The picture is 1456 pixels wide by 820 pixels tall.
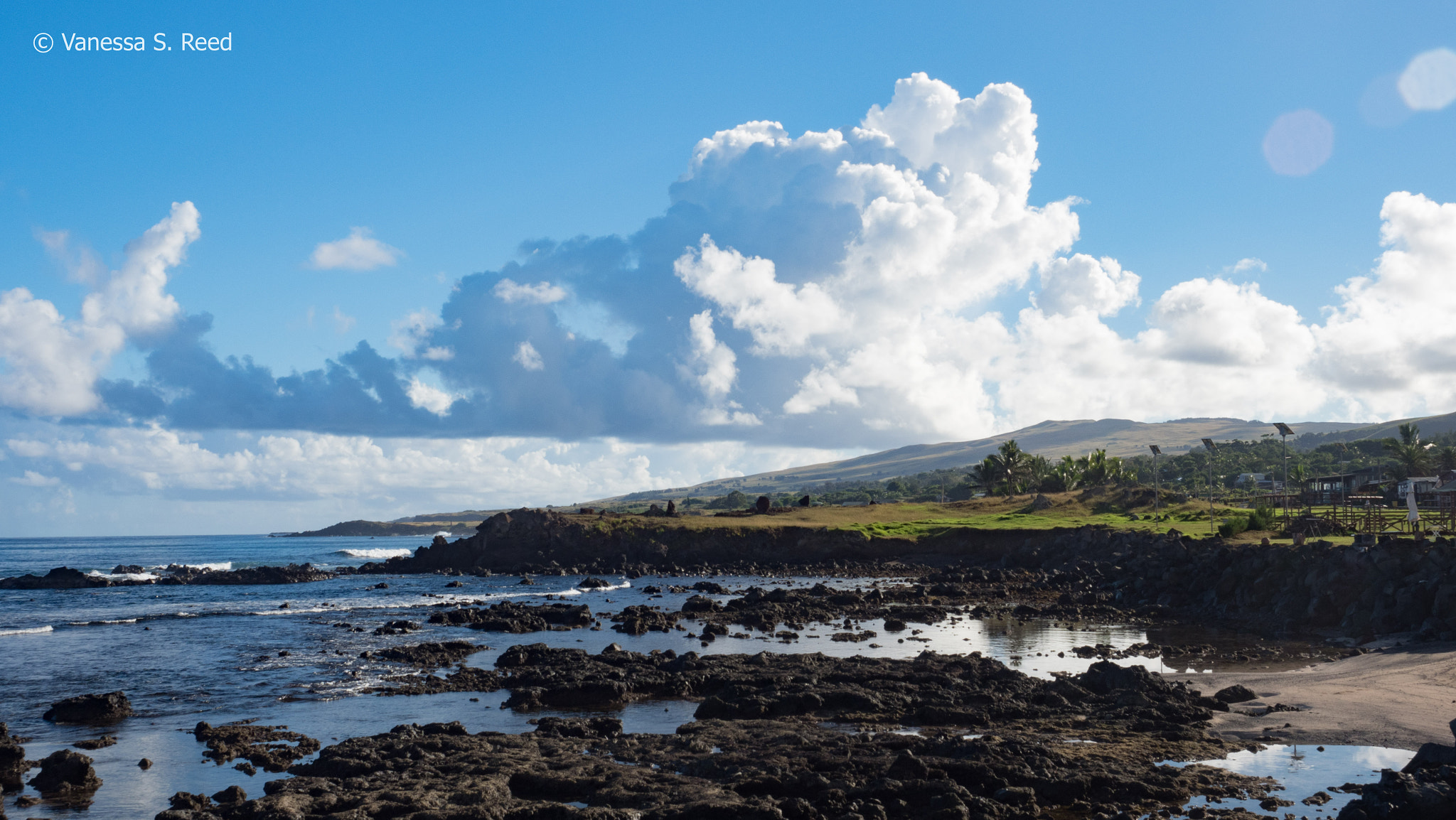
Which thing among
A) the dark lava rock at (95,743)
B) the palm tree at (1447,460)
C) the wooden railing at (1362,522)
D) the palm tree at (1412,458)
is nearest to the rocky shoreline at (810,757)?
the dark lava rock at (95,743)

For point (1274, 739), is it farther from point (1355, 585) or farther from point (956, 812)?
point (1355, 585)

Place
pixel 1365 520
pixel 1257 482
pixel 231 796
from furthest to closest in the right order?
pixel 1257 482 → pixel 1365 520 → pixel 231 796

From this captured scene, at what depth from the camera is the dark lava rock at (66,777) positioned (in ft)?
62.9

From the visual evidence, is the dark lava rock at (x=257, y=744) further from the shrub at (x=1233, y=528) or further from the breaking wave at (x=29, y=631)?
the shrub at (x=1233, y=528)

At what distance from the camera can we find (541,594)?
6894 centimetres

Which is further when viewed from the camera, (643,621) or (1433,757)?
(643,621)

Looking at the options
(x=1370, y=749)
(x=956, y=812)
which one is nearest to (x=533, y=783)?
(x=956, y=812)

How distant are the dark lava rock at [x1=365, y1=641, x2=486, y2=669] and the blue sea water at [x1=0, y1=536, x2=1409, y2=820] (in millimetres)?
1131

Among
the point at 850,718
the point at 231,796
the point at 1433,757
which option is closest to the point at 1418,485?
the point at 1433,757

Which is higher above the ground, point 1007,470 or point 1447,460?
point 1007,470

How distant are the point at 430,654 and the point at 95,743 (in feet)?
50.0

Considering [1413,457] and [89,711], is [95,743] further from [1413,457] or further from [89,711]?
[1413,457]

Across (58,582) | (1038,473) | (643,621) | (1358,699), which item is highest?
(1038,473)

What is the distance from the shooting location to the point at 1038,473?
140 metres
